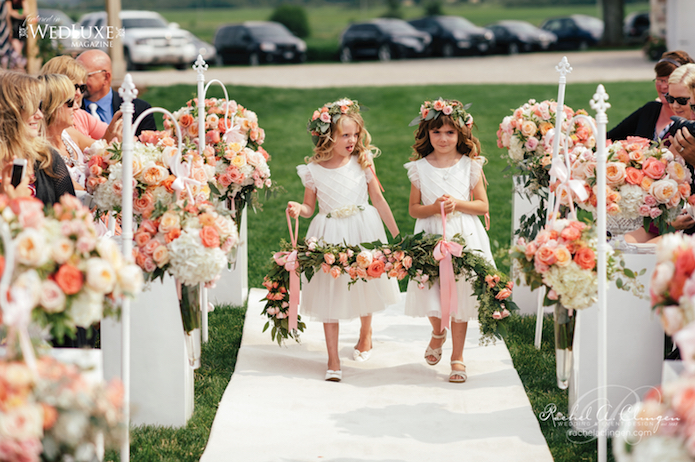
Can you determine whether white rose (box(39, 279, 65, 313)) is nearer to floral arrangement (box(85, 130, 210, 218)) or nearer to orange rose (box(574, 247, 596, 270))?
floral arrangement (box(85, 130, 210, 218))

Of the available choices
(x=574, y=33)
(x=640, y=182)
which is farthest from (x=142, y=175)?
(x=574, y=33)

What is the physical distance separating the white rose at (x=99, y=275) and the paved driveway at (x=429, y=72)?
12284 mm

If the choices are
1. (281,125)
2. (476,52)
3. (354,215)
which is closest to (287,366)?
(354,215)

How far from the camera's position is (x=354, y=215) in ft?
15.8

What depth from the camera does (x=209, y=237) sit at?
11.0 ft

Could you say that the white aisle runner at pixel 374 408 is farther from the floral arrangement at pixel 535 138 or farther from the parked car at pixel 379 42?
the parked car at pixel 379 42

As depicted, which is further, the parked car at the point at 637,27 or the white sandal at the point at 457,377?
the parked car at the point at 637,27

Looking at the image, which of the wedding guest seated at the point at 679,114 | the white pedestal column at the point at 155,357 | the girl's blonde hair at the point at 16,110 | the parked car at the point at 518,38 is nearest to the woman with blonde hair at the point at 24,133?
the girl's blonde hair at the point at 16,110

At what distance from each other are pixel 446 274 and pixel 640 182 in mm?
1166

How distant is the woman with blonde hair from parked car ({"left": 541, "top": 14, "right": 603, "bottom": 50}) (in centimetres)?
2267

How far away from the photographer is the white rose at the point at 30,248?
239 cm

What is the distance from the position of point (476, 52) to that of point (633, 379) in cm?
2005

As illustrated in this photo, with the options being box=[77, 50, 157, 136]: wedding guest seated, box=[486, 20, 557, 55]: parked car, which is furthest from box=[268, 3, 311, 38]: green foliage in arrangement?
box=[77, 50, 157, 136]: wedding guest seated

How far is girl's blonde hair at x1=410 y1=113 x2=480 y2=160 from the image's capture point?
4.63 m
